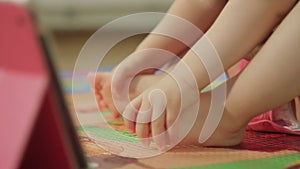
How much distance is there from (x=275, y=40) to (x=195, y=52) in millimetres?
97

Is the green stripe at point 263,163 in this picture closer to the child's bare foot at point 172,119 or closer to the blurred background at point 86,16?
the child's bare foot at point 172,119

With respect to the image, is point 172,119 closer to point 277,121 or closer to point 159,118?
point 159,118

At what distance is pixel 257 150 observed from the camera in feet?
2.02

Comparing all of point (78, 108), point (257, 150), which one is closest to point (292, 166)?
point (257, 150)

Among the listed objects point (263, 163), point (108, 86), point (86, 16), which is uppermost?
point (86, 16)

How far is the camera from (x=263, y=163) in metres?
0.57

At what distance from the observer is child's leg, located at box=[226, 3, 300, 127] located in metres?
0.60

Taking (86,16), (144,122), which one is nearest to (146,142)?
(144,122)

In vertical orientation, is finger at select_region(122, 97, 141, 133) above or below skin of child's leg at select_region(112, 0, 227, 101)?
below

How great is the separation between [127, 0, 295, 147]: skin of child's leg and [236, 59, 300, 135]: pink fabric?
8 cm

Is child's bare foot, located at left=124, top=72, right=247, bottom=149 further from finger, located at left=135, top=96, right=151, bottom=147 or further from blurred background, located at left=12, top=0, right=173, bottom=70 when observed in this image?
blurred background, located at left=12, top=0, right=173, bottom=70

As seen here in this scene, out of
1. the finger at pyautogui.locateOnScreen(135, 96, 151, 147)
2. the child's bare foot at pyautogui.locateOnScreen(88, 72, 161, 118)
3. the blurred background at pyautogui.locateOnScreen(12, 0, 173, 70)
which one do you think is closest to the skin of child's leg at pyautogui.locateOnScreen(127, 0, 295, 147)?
the finger at pyautogui.locateOnScreen(135, 96, 151, 147)

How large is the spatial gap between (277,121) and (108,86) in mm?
251

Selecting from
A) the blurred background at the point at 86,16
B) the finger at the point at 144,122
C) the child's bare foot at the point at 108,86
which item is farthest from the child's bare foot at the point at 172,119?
the blurred background at the point at 86,16
